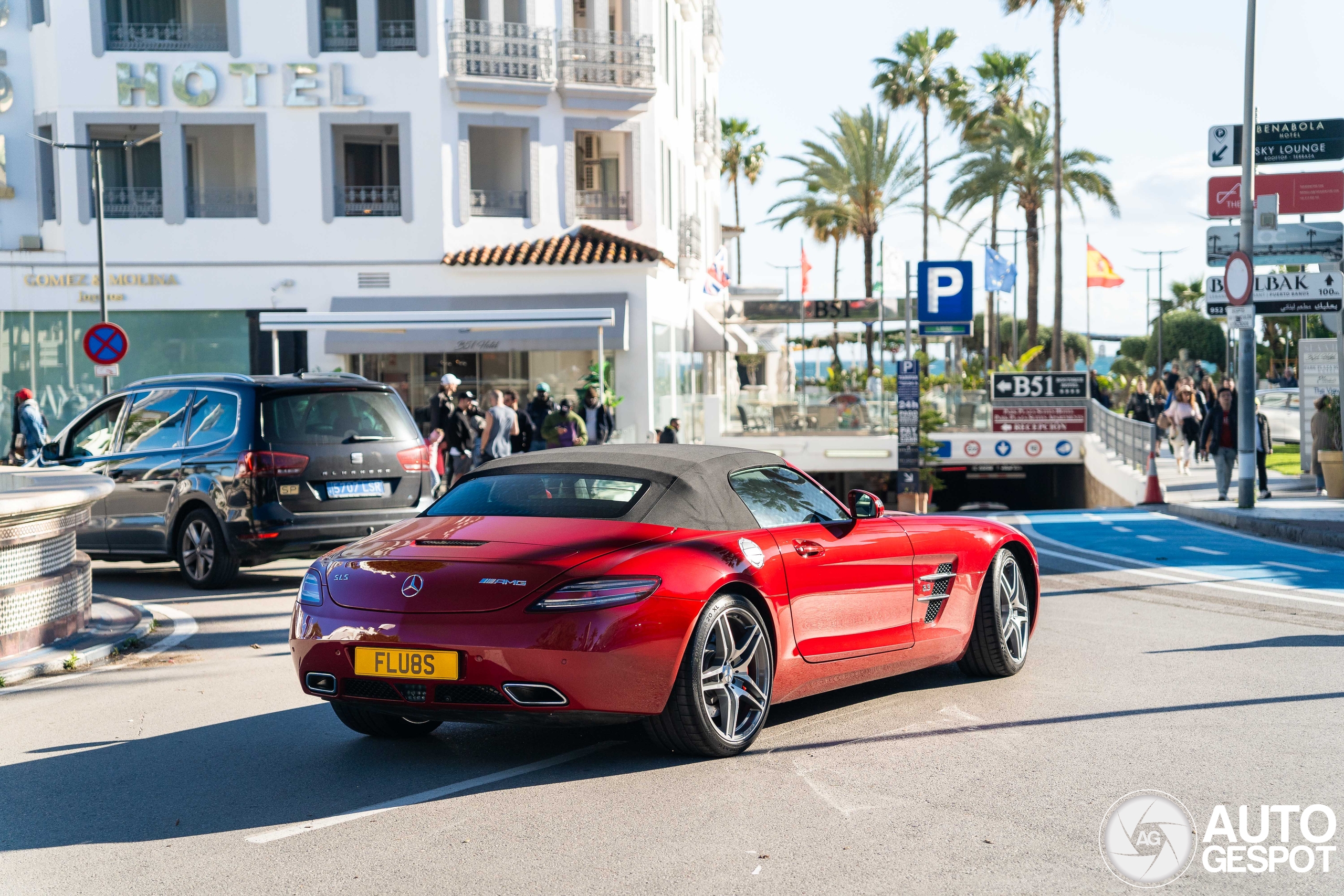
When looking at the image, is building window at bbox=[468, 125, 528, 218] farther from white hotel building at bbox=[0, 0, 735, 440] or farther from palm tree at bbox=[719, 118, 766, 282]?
palm tree at bbox=[719, 118, 766, 282]

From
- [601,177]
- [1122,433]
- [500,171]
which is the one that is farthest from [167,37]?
[1122,433]

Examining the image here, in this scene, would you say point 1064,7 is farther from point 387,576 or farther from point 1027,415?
point 387,576

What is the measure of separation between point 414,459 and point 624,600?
7.66 meters

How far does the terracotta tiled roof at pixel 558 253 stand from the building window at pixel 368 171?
6.22 ft

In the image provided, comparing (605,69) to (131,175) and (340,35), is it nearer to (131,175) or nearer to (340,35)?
(340,35)

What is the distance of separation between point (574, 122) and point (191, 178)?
8.49 m

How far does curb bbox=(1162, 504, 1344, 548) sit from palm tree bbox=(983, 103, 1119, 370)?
30622mm

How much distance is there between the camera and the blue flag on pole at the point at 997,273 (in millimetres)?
41688

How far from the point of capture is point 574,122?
3123 cm

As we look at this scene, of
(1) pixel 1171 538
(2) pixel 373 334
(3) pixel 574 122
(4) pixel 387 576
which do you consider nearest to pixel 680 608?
(4) pixel 387 576

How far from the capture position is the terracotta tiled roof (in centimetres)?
2989

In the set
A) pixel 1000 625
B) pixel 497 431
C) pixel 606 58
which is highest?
pixel 606 58

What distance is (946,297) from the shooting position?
96.0 ft

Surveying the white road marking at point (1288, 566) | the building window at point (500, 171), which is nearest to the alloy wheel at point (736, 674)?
the white road marking at point (1288, 566)
